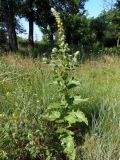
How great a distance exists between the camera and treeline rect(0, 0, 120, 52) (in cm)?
1988

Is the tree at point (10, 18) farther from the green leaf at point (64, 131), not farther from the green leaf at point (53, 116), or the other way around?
the green leaf at point (64, 131)

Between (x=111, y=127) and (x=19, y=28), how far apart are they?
24220 mm

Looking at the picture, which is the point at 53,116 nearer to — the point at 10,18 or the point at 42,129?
the point at 42,129

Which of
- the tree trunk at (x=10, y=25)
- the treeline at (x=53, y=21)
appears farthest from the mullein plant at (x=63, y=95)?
the tree trunk at (x=10, y=25)

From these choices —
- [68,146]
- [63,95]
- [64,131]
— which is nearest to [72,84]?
[63,95]

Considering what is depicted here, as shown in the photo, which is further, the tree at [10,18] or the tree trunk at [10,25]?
the tree trunk at [10,25]

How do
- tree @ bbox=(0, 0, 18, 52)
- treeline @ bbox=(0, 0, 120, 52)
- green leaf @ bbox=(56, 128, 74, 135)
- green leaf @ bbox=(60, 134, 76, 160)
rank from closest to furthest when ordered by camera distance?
1. green leaf @ bbox=(60, 134, 76, 160)
2. green leaf @ bbox=(56, 128, 74, 135)
3. tree @ bbox=(0, 0, 18, 52)
4. treeline @ bbox=(0, 0, 120, 52)

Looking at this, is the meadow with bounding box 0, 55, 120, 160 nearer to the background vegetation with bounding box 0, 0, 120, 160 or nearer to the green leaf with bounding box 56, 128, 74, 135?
the background vegetation with bounding box 0, 0, 120, 160

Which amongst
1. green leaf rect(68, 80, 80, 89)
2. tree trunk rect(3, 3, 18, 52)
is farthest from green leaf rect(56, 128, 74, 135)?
tree trunk rect(3, 3, 18, 52)

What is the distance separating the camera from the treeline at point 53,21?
1988 cm

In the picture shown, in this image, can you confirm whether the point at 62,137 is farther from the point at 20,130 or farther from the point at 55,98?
the point at 55,98

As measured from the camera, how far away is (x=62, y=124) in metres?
4.78

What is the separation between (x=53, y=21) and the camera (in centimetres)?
2503

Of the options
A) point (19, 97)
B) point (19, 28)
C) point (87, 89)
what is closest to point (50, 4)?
point (19, 28)
